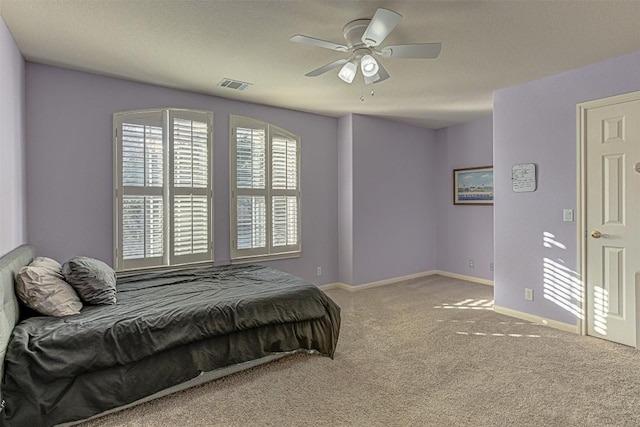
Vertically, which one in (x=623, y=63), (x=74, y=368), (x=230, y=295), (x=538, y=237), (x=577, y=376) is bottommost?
(x=577, y=376)

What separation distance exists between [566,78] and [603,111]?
485 millimetres

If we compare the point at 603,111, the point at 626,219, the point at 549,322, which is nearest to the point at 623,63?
the point at 603,111

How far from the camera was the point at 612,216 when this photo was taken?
3041mm

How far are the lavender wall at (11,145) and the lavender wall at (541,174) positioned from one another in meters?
4.41

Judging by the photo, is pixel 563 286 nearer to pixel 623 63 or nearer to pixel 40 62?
pixel 623 63

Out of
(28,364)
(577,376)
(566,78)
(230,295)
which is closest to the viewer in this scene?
(28,364)

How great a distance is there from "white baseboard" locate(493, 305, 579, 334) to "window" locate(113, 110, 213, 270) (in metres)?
3.35

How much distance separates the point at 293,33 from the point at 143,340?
2.31 metres

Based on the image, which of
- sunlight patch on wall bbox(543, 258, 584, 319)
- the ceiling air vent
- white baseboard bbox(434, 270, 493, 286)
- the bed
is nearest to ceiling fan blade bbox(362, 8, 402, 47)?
the ceiling air vent

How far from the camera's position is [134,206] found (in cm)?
353

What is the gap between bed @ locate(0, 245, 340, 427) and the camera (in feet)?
5.98

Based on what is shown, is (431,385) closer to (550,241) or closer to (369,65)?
(550,241)

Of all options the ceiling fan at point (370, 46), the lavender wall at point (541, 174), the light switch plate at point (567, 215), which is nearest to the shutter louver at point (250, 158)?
the ceiling fan at point (370, 46)

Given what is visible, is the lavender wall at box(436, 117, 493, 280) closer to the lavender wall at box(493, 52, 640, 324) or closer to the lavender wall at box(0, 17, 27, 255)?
the lavender wall at box(493, 52, 640, 324)
